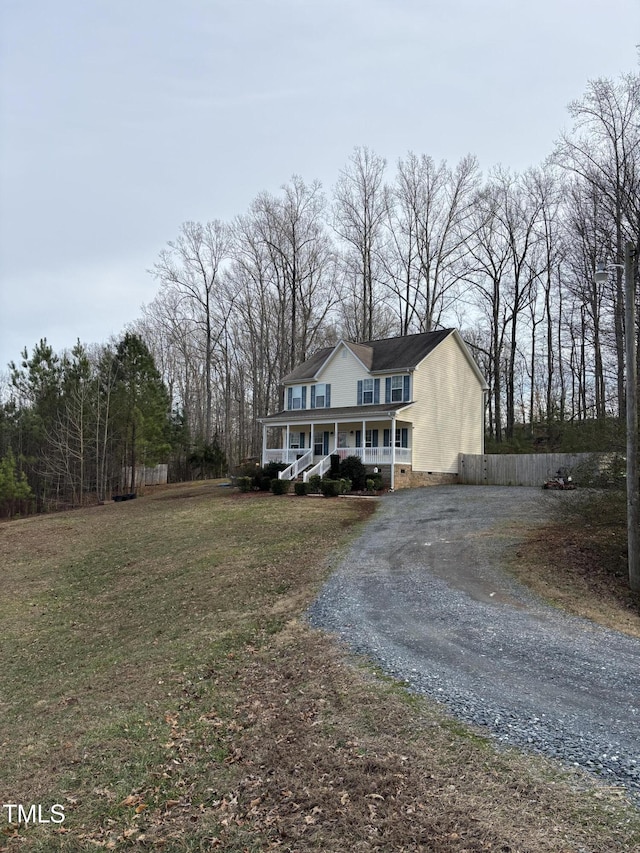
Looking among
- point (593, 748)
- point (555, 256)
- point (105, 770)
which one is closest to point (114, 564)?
point (105, 770)

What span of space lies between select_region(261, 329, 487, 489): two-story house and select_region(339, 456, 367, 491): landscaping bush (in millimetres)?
949

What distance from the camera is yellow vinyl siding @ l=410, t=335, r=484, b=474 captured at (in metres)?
26.4

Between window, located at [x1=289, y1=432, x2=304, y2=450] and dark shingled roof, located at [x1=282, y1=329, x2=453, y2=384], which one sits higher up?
dark shingled roof, located at [x1=282, y1=329, x2=453, y2=384]

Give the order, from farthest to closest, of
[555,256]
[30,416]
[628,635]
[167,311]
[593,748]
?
1. [167,311]
2. [555,256]
3. [30,416]
4. [628,635]
5. [593,748]

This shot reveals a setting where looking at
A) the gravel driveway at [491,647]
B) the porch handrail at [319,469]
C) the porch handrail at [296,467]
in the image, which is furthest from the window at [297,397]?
the gravel driveway at [491,647]

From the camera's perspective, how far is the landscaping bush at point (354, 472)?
23.9 m

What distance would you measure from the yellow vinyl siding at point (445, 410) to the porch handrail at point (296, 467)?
15.5 ft

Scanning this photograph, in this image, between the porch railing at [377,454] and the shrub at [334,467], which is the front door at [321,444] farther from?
the shrub at [334,467]

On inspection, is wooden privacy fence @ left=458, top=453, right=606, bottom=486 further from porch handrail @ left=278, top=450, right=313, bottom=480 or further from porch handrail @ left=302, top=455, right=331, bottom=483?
porch handrail @ left=278, top=450, right=313, bottom=480

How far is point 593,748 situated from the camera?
14.0 feet

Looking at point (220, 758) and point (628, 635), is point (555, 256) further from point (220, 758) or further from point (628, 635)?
point (220, 758)

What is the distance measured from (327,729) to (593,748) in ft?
6.82

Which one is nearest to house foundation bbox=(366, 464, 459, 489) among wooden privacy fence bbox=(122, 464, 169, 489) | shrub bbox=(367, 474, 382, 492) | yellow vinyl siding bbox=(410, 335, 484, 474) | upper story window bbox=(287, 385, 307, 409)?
yellow vinyl siding bbox=(410, 335, 484, 474)

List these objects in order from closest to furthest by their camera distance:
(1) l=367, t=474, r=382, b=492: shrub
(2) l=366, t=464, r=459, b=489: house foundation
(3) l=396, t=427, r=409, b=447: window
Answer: (1) l=367, t=474, r=382, b=492: shrub < (2) l=366, t=464, r=459, b=489: house foundation < (3) l=396, t=427, r=409, b=447: window
